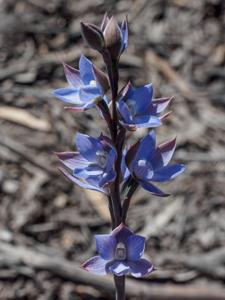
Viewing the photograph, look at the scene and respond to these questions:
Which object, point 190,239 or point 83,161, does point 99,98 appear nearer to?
point 83,161

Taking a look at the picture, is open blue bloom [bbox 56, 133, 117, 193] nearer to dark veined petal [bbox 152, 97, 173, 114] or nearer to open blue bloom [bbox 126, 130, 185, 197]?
open blue bloom [bbox 126, 130, 185, 197]

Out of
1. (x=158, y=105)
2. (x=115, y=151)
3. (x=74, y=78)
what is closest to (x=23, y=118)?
(x=74, y=78)

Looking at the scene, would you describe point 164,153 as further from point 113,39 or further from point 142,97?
point 113,39

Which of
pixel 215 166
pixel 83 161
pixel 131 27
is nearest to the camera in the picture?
pixel 83 161

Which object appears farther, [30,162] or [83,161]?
[30,162]

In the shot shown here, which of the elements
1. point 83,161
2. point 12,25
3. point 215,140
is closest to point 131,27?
point 12,25

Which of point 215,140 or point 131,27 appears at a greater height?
point 131,27

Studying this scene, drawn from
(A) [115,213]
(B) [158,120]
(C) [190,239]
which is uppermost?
(B) [158,120]

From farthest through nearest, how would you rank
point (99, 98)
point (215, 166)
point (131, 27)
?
point (131, 27), point (215, 166), point (99, 98)

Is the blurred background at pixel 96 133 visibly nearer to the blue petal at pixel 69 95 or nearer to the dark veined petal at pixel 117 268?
the dark veined petal at pixel 117 268
